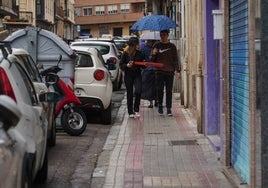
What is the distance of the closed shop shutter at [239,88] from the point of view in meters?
A: 6.90

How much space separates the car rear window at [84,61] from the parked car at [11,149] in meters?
8.12

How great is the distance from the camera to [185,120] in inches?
531

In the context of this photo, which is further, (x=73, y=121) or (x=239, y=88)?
(x=73, y=121)

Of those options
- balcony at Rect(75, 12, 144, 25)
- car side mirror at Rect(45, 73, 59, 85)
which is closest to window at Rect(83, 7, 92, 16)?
balcony at Rect(75, 12, 144, 25)

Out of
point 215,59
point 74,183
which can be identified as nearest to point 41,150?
point 74,183

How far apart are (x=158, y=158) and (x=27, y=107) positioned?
3.31 meters

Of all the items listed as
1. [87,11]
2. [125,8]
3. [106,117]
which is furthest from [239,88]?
[87,11]

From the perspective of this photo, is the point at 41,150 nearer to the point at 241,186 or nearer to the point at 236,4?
the point at 241,186

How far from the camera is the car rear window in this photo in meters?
13.4

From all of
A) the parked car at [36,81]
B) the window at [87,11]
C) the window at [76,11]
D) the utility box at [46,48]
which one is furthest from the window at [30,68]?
the window at [76,11]

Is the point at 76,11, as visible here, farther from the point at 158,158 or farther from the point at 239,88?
the point at 239,88

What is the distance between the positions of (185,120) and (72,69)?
113 inches

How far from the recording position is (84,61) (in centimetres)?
1350

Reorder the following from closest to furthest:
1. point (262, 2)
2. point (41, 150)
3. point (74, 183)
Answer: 1. point (262, 2)
2. point (41, 150)
3. point (74, 183)
